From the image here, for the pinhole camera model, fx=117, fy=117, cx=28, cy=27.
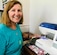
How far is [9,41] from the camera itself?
1.24 m

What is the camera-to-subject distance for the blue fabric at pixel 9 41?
1.19 m

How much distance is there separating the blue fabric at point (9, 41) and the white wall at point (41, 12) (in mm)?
581

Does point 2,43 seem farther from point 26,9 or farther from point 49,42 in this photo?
point 26,9

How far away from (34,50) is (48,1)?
77cm

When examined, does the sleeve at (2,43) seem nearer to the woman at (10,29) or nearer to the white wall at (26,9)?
the woman at (10,29)

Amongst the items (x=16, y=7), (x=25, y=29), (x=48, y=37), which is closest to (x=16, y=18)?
(x=16, y=7)

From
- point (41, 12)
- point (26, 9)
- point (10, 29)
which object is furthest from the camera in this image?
point (26, 9)

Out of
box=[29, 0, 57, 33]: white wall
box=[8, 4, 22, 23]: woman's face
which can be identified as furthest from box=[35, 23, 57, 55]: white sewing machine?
box=[8, 4, 22, 23]: woman's face

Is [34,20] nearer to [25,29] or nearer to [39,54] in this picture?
[25,29]

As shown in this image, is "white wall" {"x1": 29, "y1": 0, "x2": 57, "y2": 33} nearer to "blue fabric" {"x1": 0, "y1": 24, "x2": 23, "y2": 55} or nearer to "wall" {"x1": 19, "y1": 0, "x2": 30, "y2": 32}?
"wall" {"x1": 19, "y1": 0, "x2": 30, "y2": 32}

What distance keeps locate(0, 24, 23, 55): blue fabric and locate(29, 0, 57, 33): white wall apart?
1.91 feet

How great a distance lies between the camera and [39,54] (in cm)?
119

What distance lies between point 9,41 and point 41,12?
0.84m

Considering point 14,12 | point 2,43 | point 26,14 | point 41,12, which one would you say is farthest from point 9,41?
point 26,14
